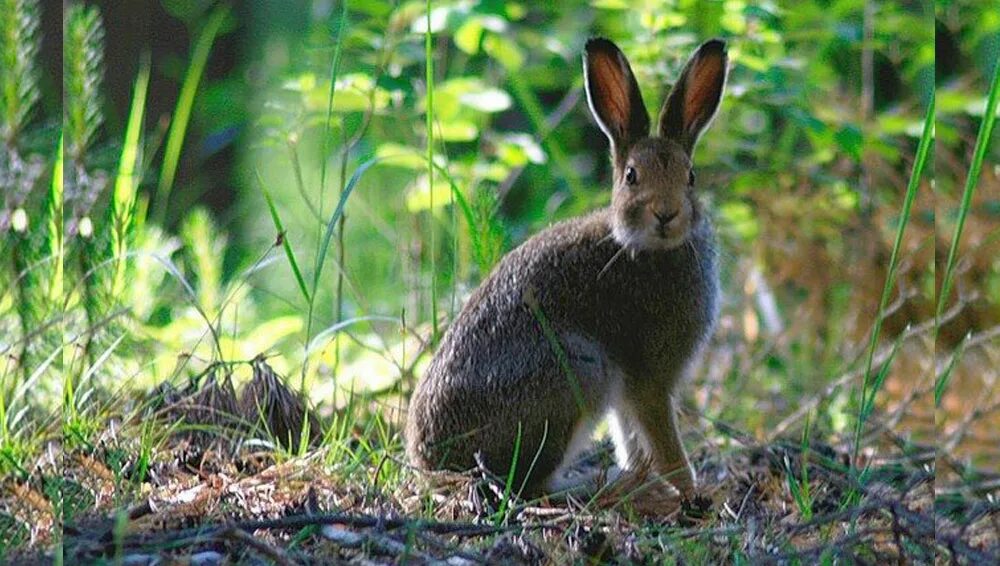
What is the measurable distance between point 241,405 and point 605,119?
4.81ft

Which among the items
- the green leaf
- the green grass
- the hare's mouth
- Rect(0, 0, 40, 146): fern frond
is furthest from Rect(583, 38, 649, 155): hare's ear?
Rect(0, 0, 40, 146): fern frond

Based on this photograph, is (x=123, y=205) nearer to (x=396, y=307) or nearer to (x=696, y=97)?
(x=696, y=97)

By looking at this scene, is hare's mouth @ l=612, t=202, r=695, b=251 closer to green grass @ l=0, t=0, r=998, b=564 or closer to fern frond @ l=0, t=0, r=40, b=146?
green grass @ l=0, t=0, r=998, b=564

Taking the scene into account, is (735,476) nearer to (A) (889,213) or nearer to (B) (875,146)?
(B) (875,146)

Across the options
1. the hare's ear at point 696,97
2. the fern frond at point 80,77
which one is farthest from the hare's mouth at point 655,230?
the fern frond at point 80,77

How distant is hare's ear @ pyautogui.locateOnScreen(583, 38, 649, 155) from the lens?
4223 millimetres

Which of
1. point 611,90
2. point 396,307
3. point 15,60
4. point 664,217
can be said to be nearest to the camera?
point 664,217

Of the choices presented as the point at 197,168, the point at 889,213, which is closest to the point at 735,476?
the point at 889,213

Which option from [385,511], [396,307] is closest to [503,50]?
[396,307]

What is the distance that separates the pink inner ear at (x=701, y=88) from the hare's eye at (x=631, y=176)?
0.87ft

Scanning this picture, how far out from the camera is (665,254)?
4348mm

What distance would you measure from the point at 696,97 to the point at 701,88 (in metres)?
0.03

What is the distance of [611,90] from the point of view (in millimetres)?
4270

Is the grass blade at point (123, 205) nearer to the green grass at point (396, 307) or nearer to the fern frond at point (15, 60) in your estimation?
the green grass at point (396, 307)
